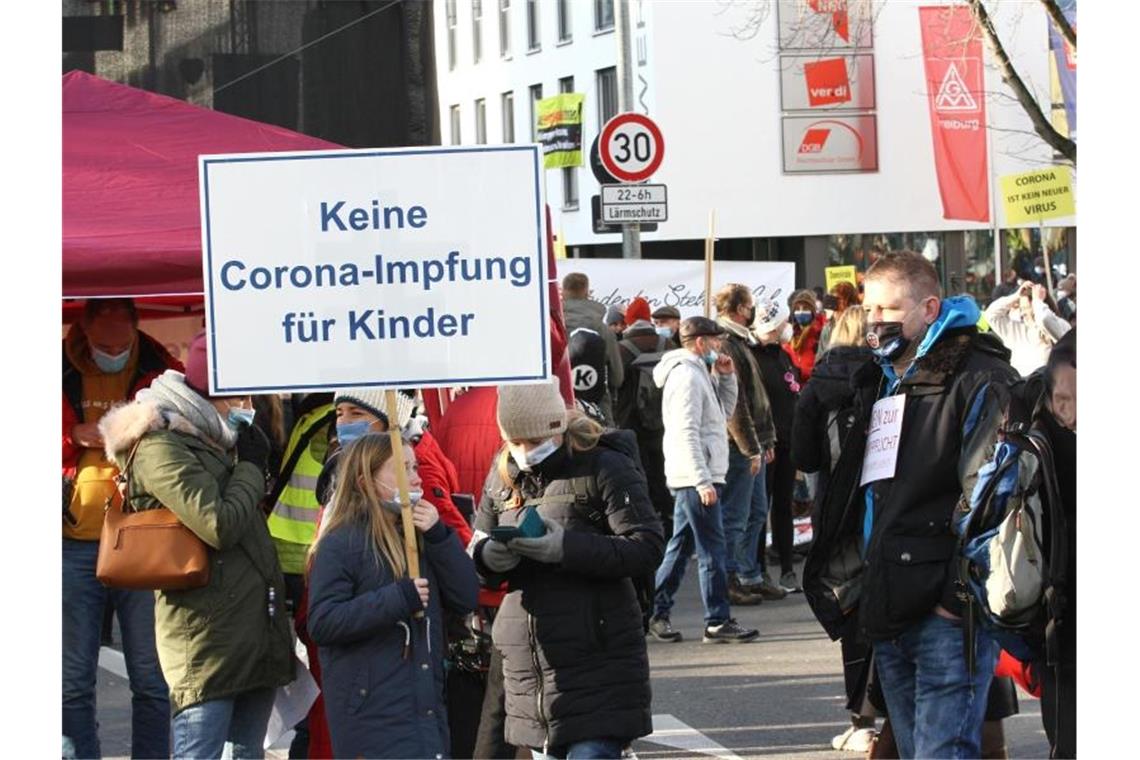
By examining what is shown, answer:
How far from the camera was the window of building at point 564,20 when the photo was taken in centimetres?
4709

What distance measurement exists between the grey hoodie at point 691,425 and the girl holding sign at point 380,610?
17.4 feet

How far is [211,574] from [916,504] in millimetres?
2218

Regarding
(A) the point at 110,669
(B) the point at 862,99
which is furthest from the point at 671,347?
(B) the point at 862,99

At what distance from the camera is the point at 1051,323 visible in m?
10.4

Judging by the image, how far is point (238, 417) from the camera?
21.8 ft

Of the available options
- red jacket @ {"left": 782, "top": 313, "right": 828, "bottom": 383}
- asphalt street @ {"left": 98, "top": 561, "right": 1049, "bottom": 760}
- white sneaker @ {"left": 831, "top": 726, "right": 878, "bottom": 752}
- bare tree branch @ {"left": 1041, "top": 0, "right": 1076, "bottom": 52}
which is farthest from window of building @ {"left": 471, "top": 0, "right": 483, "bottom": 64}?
white sneaker @ {"left": 831, "top": 726, "right": 878, "bottom": 752}

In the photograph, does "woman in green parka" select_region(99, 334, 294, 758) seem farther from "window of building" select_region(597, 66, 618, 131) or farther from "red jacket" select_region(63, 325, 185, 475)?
"window of building" select_region(597, 66, 618, 131)

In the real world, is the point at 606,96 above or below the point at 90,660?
above

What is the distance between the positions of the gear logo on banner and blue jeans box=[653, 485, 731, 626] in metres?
31.9

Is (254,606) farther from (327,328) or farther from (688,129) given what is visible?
(688,129)

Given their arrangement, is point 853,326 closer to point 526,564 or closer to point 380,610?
point 526,564

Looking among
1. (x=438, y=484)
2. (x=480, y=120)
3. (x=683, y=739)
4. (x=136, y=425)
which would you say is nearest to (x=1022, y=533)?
(x=438, y=484)

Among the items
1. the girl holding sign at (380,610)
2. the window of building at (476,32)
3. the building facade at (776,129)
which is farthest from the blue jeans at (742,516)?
the window of building at (476,32)

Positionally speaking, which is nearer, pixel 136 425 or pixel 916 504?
pixel 916 504
